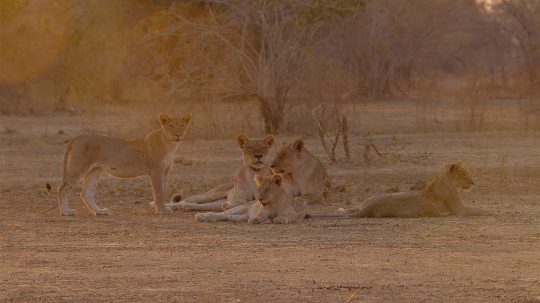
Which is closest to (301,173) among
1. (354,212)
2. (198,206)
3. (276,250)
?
(198,206)

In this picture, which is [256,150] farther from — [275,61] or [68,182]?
[275,61]

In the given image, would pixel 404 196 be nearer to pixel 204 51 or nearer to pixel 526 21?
pixel 204 51

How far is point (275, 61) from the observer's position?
23406 millimetres

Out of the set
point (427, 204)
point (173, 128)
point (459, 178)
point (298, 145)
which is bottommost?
point (427, 204)

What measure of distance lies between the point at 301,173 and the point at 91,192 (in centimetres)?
224

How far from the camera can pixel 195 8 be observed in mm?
30750

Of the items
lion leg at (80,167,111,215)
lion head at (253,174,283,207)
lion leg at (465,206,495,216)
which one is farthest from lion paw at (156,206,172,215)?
lion leg at (465,206,495,216)

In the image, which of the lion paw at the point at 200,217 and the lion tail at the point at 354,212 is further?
the lion paw at the point at 200,217

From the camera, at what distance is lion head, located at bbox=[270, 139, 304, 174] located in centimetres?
1375

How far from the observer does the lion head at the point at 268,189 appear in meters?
12.0

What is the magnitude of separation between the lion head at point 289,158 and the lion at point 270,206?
4.09 ft

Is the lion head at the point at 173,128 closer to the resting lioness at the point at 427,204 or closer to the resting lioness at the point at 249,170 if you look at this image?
the resting lioness at the point at 249,170

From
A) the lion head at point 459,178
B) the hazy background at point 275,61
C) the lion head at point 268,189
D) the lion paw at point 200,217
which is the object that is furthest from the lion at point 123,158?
the hazy background at point 275,61

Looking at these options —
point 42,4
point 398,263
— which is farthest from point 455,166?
point 42,4
